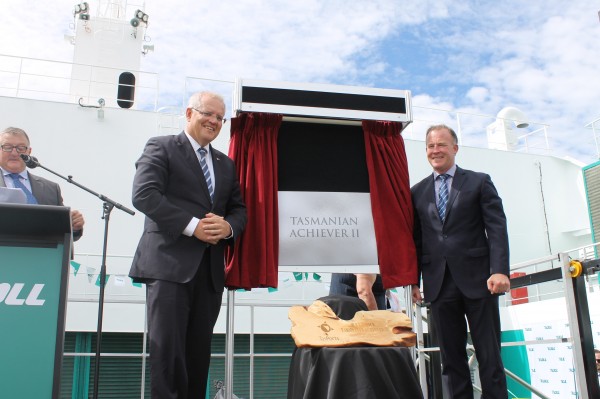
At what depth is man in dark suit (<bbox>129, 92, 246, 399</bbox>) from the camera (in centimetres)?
193

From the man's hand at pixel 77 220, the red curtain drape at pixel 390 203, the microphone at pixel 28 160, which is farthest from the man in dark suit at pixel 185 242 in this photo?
the microphone at pixel 28 160

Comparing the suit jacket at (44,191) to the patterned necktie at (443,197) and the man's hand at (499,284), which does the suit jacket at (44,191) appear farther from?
the man's hand at (499,284)

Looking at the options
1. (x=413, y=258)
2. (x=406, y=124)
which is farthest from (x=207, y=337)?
(x=406, y=124)

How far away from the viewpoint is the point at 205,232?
2041mm

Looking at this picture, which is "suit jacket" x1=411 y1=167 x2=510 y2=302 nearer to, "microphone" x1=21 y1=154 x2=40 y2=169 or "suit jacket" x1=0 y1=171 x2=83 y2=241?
"suit jacket" x1=0 y1=171 x2=83 y2=241

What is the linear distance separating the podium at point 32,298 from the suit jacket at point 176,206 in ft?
1.83

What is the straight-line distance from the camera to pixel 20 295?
1.37m

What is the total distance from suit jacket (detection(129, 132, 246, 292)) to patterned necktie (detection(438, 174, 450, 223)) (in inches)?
37.2

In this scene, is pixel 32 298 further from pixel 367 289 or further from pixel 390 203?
pixel 367 289

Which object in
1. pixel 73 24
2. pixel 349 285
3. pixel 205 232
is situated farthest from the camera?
pixel 73 24

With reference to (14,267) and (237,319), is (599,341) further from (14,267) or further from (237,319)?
(14,267)

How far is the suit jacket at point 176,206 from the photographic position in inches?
78.7

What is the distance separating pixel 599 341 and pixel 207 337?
8222 mm

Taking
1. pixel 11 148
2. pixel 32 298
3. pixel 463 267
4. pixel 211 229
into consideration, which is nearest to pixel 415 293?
pixel 463 267
